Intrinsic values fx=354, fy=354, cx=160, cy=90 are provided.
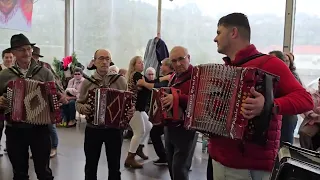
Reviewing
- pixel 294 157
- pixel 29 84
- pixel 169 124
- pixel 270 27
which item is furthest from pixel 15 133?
pixel 270 27

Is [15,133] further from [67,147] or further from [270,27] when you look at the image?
[270,27]

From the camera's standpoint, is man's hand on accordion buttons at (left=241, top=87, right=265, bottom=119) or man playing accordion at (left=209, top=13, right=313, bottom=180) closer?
man's hand on accordion buttons at (left=241, top=87, right=265, bottom=119)

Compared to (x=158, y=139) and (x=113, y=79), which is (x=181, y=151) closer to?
(x=113, y=79)

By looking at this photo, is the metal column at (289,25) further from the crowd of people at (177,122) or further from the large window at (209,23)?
the crowd of people at (177,122)

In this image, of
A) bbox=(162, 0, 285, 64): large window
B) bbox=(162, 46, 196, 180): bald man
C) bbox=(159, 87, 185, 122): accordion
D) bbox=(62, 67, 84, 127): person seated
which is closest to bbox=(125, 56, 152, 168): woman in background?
bbox=(162, 46, 196, 180): bald man

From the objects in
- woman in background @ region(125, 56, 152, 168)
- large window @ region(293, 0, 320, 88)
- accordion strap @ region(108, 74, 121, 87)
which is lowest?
woman in background @ region(125, 56, 152, 168)

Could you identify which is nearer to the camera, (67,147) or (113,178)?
(113,178)

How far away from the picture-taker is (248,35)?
1800 millimetres

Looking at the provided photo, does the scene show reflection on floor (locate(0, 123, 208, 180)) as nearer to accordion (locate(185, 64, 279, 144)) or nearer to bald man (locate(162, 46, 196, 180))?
bald man (locate(162, 46, 196, 180))

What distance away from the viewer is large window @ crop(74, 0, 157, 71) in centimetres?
733

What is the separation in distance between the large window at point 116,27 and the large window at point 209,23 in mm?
463

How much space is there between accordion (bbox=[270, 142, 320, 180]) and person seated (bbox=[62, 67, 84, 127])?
6028mm

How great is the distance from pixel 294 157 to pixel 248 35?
78cm

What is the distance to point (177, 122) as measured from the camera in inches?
106
